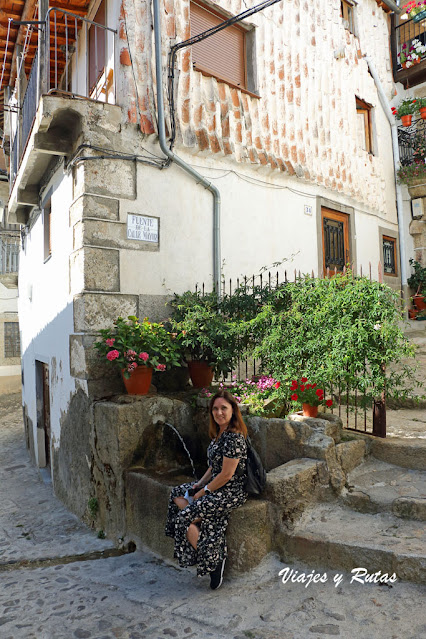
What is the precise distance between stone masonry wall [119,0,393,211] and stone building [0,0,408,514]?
0.03 meters

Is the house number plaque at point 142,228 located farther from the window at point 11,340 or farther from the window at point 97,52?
the window at point 11,340

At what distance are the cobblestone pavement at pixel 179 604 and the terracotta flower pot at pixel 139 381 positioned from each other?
1.64 meters

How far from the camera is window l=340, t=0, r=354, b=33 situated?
408 inches

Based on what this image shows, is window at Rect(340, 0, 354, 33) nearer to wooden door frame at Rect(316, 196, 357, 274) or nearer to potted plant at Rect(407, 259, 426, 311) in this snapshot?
wooden door frame at Rect(316, 196, 357, 274)

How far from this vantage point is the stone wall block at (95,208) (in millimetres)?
5582

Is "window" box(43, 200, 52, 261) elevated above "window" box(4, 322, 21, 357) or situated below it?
above

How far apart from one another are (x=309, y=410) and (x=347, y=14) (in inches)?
393

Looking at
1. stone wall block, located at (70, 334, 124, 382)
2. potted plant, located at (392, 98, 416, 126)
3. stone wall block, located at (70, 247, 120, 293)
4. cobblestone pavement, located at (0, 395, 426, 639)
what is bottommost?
cobblestone pavement, located at (0, 395, 426, 639)

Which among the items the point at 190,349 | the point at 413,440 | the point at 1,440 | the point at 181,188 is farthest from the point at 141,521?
the point at 1,440

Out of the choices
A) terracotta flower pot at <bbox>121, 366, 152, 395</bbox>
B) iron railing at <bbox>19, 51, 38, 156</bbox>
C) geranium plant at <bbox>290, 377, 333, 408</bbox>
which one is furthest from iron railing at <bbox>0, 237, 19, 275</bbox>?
geranium plant at <bbox>290, 377, 333, 408</bbox>

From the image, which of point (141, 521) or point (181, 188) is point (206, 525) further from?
point (181, 188)

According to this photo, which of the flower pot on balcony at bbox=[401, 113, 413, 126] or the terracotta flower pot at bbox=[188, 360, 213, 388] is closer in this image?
the terracotta flower pot at bbox=[188, 360, 213, 388]

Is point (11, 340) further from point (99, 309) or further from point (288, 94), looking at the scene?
point (288, 94)

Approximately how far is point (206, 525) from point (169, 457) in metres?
1.79
